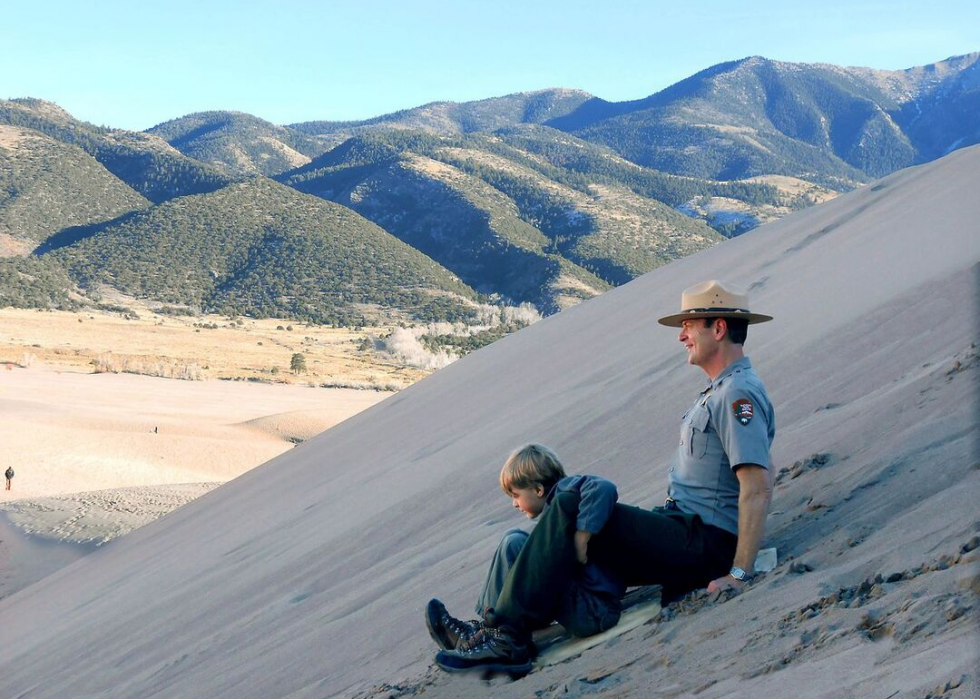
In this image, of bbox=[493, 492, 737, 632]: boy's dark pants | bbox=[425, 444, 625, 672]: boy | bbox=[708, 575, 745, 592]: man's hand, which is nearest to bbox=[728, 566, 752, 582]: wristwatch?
bbox=[708, 575, 745, 592]: man's hand

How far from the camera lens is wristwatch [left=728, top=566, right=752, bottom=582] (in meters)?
3.13

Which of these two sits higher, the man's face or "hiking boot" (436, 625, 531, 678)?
the man's face

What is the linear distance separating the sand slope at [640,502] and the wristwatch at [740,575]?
0.06 meters

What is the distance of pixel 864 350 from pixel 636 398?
1515 mm

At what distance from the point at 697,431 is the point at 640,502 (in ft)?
4.68

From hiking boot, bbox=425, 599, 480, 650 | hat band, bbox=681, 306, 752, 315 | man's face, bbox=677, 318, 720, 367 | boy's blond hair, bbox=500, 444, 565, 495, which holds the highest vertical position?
hat band, bbox=681, 306, 752, 315

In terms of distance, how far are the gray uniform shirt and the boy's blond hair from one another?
1.16ft

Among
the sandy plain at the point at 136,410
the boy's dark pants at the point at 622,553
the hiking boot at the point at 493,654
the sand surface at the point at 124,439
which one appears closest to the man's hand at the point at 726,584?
the boy's dark pants at the point at 622,553

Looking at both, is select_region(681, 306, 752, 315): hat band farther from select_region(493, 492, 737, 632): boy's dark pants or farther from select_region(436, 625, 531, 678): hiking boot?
select_region(436, 625, 531, 678): hiking boot

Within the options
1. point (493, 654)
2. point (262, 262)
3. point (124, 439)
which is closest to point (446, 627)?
point (493, 654)

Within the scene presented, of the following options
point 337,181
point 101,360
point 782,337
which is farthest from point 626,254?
point 782,337

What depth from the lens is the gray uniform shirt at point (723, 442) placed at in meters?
3.17

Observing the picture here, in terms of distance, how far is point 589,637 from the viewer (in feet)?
11.0

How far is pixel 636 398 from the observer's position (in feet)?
22.0
